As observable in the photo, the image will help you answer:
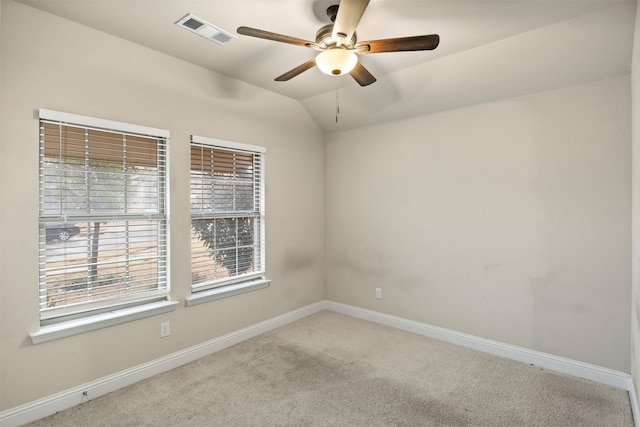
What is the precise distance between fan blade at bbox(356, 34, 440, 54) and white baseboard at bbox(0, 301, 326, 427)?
2790 mm

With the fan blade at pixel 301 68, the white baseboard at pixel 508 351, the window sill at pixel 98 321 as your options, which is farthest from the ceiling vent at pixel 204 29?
the white baseboard at pixel 508 351

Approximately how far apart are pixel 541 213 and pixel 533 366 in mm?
1315

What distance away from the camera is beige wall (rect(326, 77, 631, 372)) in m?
2.63

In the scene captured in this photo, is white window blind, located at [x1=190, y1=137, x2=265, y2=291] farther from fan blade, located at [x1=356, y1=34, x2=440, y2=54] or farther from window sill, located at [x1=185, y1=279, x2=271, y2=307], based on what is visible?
fan blade, located at [x1=356, y1=34, x2=440, y2=54]

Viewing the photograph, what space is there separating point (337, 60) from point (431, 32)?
0.87 meters

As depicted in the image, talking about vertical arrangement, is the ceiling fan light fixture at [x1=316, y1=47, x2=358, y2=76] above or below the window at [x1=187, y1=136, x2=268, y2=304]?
above

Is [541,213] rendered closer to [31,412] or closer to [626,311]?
[626,311]

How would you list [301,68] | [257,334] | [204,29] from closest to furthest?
[301,68] → [204,29] → [257,334]

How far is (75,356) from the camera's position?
7.75 feet

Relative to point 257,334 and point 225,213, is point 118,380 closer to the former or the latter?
point 257,334

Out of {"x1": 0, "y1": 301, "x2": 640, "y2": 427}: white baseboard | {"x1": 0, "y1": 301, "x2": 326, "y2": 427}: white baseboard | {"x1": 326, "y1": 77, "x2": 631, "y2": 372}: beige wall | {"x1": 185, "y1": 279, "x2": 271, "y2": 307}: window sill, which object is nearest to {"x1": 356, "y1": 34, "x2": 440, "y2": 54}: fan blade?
{"x1": 326, "y1": 77, "x2": 631, "y2": 372}: beige wall

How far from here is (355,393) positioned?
251 centimetres

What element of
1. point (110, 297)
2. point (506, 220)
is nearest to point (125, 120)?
point (110, 297)

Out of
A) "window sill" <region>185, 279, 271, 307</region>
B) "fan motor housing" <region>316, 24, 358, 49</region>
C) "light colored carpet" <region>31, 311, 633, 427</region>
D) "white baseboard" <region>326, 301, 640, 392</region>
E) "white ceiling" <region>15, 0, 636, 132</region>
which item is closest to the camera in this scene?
"fan motor housing" <region>316, 24, 358, 49</region>
